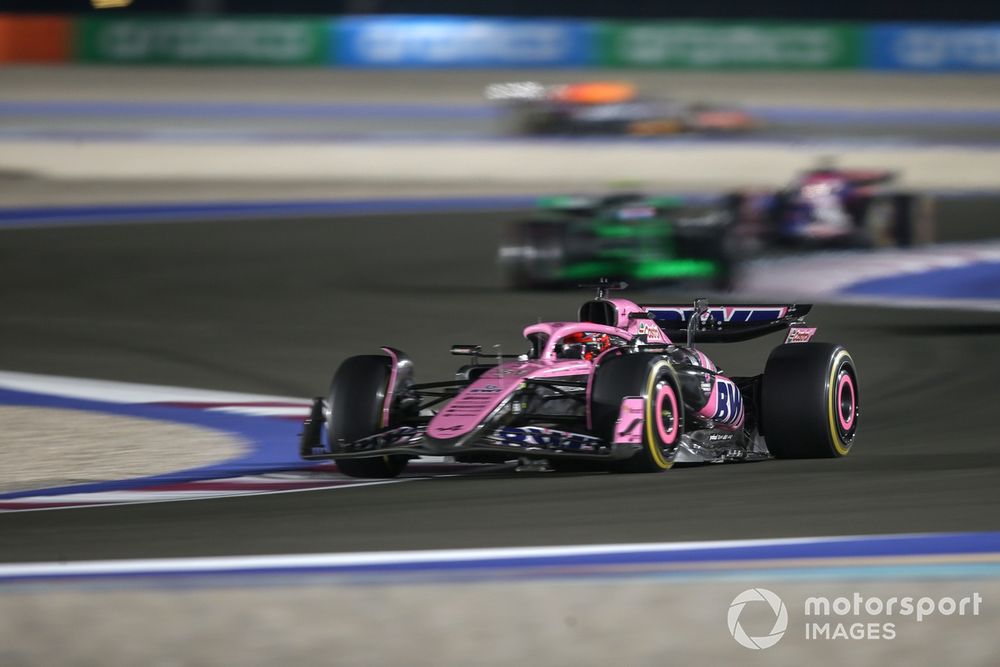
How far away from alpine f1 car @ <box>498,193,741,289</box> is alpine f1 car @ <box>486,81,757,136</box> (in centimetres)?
1739

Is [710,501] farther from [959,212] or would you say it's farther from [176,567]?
[959,212]

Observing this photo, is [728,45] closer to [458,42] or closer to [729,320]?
[458,42]

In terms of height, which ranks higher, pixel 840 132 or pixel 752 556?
pixel 840 132

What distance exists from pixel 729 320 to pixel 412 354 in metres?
4.56

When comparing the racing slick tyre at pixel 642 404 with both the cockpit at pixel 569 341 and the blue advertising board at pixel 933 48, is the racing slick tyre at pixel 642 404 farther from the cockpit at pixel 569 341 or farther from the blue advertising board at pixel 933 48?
the blue advertising board at pixel 933 48

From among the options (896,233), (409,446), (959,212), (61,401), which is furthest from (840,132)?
(409,446)

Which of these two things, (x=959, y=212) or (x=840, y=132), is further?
(x=840, y=132)

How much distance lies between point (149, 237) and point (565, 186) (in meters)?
9.94

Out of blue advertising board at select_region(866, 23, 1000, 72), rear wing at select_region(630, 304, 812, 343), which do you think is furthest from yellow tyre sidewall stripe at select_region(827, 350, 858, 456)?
blue advertising board at select_region(866, 23, 1000, 72)

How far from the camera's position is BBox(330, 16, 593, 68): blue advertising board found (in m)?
39.5

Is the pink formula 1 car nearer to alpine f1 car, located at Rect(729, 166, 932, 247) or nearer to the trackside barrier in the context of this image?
alpine f1 car, located at Rect(729, 166, 932, 247)

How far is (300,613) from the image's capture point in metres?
4.94

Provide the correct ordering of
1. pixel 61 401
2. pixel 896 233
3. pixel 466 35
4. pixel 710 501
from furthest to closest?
pixel 466 35
pixel 896 233
pixel 61 401
pixel 710 501

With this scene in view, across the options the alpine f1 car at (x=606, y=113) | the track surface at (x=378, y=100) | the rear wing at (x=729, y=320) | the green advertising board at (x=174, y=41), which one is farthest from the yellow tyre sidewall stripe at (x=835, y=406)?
the green advertising board at (x=174, y=41)
